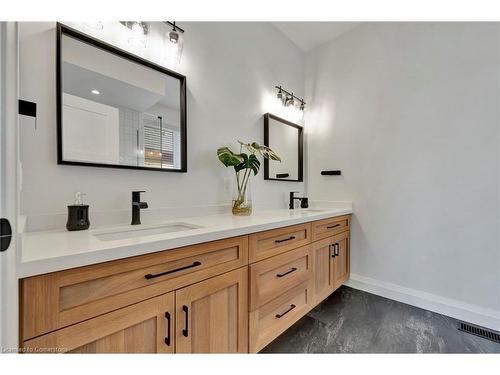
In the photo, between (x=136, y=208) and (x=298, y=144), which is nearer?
(x=136, y=208)

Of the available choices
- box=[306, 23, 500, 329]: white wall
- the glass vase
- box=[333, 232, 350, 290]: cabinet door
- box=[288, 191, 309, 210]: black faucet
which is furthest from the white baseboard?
the glass vase

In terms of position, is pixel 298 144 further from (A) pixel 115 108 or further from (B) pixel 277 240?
(A) pixel 115 108

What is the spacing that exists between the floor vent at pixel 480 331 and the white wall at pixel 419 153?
0.09 m

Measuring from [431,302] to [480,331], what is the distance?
310mm

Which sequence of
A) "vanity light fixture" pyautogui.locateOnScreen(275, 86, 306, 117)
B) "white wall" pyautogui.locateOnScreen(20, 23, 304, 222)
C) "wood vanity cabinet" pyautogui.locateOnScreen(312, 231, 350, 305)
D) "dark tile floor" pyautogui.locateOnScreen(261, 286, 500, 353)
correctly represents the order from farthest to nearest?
1. "vanity light fixture" pyautogui.locateOnScreen(275, 86, 306, 117)
2. "wood vanity cabinet" pyautogui.locateOnScreen(312, 231, 350, 305)
3. "dark tile floor" pyautogui.locateOnScreen(261, 286, 500, 353)
4. "white wall" pyautogui.locateOnScreen(20, 23, 304, 222)

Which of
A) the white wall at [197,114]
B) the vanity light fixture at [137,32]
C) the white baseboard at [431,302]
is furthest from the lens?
the white baseboard at [431,302]

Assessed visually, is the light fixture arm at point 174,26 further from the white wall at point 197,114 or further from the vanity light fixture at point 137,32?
the vanity light fixture at point 137,32

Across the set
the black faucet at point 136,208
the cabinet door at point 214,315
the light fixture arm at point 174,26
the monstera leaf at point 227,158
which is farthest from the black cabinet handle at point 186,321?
the light fixture arm at point 174,26

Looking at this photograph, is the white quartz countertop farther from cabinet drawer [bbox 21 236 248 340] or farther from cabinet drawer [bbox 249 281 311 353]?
cabinet drawer [bbox 249 281 311 353]

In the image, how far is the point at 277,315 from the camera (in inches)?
52.6

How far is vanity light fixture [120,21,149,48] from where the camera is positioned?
1283mm

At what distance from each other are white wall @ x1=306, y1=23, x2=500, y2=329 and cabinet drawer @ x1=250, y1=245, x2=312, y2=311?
3.37 ft

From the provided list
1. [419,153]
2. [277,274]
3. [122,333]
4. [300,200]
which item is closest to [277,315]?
[277,274]

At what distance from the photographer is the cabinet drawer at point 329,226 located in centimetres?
171
